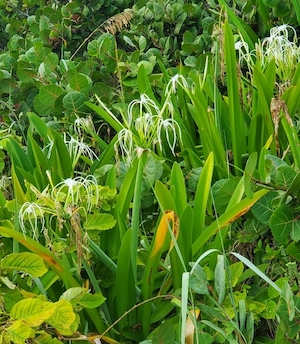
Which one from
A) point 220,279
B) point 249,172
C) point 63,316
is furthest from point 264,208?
point 63,316

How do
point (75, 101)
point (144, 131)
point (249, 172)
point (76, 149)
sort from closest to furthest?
point (249, 172) → point (144, 131) → point (76, 149) → point (75, 101)

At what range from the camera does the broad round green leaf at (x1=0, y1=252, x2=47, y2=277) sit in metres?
1.11

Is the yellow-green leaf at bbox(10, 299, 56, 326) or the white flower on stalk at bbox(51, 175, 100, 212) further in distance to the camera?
the white flower on stalk at bbox(51, 175, 100, 212)

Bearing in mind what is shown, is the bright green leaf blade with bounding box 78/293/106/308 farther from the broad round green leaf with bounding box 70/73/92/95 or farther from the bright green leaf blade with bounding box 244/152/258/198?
the broad round green leaf with bounding box 70/73/92/95

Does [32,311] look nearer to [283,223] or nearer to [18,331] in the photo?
[18,331]

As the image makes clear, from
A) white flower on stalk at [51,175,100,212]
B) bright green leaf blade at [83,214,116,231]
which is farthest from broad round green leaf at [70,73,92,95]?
bright green leaf blade at [83,214,116,231]

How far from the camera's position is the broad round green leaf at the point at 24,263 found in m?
1.11

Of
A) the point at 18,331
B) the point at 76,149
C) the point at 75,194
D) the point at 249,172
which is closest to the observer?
the point at 18,331

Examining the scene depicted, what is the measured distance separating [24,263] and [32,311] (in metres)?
0.13

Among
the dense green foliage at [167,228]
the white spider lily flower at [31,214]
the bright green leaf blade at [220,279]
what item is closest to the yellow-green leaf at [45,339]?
the dense green foliage at [167,228]

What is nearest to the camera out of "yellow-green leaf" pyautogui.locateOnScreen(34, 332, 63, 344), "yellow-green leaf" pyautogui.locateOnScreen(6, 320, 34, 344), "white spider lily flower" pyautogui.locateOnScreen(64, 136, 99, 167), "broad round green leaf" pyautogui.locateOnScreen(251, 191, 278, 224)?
"yellow-green leaf" pyautogui.locateOnScreen(6, 320, 34, 344)

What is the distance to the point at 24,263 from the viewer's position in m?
1.12

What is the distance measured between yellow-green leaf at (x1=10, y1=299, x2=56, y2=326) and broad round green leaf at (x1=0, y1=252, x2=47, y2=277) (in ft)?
0.31

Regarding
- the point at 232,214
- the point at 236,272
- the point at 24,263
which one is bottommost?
the point at 236,272
